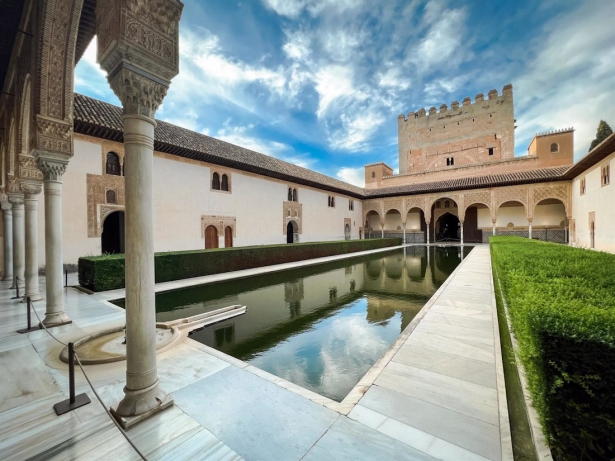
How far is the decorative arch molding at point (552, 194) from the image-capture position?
19.1 metres

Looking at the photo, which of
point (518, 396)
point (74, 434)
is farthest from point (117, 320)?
point (518, 396)

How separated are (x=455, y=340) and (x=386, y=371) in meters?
1.40

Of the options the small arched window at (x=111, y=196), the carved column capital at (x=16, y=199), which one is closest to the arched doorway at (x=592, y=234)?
the small arched window at (x=111, y=196)

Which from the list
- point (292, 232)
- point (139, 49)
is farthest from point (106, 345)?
point (292, 232)

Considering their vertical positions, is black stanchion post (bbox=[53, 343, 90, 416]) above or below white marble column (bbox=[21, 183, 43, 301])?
below

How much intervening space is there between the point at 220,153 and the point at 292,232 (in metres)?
8.31

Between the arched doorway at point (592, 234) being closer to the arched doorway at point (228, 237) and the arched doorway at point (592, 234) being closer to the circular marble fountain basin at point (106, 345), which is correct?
the arched doorway at point (228, 237)

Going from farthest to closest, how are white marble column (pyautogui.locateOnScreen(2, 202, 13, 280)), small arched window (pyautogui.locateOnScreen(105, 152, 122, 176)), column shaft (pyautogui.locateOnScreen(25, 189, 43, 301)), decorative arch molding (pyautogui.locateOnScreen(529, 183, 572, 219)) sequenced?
decorative arch molding (pyautogui.locateOnScreen(529, 183, 572, 219)) < small arched window (pyautogui.locateOnScreen(105, 152, 122, 176)) < white marble column (pyautogui.locateOnScreen(2, 202, 13, 280)) < column shaft (pyautogui.locateOnScreen(25, 189, 43, 301))

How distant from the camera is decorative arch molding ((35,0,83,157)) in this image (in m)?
4.39

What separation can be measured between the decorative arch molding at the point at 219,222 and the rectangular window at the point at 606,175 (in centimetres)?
1834

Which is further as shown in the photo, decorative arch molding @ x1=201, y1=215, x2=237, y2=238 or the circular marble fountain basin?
decorative arch molding @ x1=201, y1=215, x2=237, y2=238

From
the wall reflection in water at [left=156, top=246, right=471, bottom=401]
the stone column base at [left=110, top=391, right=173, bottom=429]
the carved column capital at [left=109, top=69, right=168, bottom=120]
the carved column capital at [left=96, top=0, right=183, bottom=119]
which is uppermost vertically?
the carved column capital at [left=96, top=0, right=183, bottom=119]

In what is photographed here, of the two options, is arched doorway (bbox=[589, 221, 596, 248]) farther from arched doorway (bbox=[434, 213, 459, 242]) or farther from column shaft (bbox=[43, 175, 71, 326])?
column shaft (bbox=[43, 175, 71, 326])

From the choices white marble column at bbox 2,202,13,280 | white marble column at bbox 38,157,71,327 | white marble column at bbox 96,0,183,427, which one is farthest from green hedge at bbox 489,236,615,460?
white marble column at bbox 2,202,13,280
